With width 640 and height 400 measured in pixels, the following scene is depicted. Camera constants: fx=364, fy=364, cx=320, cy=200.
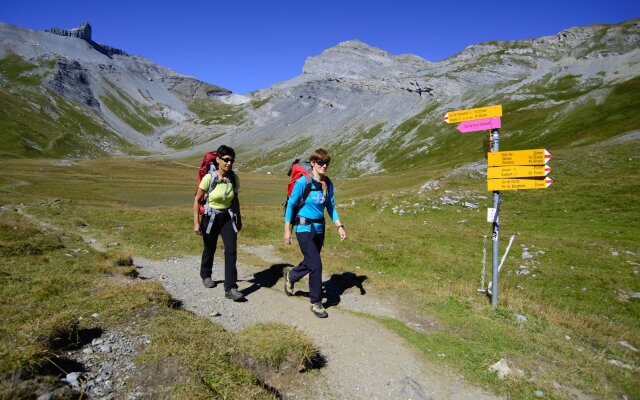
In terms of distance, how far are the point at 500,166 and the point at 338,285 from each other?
6451mm

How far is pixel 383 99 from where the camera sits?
197m

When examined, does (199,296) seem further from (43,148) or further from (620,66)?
(43,148)

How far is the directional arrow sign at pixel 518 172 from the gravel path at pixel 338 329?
4.94 metres

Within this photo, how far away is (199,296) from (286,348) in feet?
15.6

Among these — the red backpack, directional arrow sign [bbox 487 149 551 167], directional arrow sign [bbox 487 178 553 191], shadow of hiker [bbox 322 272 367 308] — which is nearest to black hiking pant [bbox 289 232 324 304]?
shadow of hiker [bbox 322 272 367 308]

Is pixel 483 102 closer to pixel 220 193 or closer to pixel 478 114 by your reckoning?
pixel 478 114

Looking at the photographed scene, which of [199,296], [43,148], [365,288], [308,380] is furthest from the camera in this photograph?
[43,148]

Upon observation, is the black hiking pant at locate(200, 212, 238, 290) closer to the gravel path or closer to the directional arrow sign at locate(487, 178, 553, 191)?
the gravel path

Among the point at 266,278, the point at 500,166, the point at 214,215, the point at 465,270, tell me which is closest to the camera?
the point at 214,215

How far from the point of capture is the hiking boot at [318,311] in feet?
30.5

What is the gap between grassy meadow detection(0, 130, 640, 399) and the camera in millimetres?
7281

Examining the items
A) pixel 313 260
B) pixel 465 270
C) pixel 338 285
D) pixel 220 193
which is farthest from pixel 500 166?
pixel 465 270

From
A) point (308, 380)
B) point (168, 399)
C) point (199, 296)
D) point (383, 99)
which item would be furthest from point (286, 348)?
point (383, 99)

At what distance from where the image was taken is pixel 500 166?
10.9 m
